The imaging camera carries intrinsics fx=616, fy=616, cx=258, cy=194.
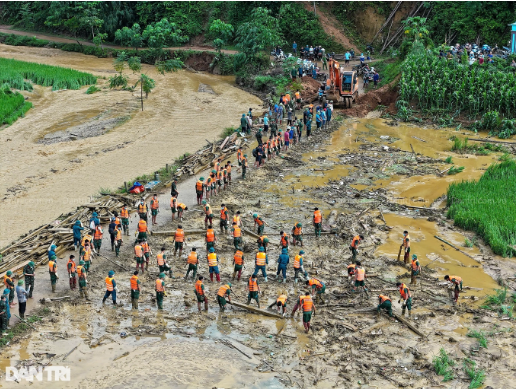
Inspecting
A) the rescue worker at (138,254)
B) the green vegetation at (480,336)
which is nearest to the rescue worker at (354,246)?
the green vegetation at (480,336)

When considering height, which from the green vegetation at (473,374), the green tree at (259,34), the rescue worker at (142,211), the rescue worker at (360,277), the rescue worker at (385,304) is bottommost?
the green vegetation at (473,374)

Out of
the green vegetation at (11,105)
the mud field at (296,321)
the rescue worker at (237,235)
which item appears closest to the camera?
the mud field at (296,321)

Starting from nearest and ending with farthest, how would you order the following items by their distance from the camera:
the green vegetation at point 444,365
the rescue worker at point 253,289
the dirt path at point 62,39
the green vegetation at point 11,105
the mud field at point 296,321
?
the green vegetation at point 444,365, the mud field at point 296,321, the rescue worker at point 253,289, the green vegetation at point 11,105, the dirt path at point 62,39

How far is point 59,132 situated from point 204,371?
2485 cm

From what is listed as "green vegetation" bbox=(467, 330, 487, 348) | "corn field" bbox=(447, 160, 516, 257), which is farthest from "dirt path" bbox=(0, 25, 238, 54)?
"green vegetation" bbox=(467, 330, 487, 348)

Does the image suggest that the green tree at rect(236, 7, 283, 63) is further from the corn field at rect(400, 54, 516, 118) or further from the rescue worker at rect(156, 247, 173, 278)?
the rescue worker at rect(156, 247, 173, 278)

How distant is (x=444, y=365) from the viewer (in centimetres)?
1552

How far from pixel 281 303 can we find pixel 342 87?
2370cm

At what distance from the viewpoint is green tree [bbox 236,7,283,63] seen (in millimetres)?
46031

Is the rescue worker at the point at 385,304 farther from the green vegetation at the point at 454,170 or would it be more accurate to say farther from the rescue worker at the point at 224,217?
the green vegetation at the point at 454,170

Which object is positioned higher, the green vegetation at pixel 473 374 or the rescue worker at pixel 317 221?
the rescue worker at pixel 317 221

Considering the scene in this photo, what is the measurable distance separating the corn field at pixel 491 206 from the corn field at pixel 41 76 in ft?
99.5

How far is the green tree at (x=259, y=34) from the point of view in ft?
151

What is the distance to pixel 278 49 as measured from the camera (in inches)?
1937
